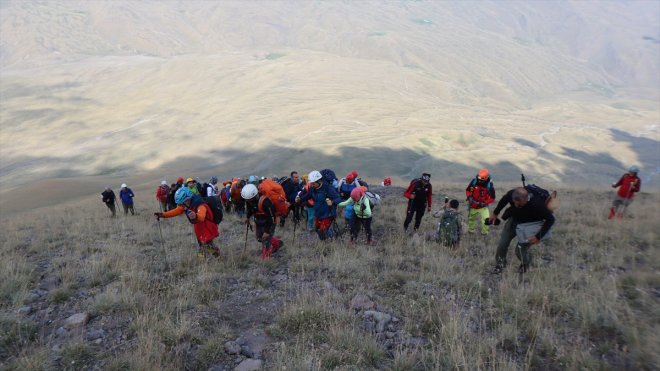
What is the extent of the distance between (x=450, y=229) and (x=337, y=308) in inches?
169

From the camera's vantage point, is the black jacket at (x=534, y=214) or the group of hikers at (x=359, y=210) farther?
the group of hikers at (x=359, y=210)

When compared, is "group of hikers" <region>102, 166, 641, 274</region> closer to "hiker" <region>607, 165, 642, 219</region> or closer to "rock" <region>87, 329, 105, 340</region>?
"hiker" <region>607, 165, 642, 219</region>

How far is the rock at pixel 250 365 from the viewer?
4.02 meters

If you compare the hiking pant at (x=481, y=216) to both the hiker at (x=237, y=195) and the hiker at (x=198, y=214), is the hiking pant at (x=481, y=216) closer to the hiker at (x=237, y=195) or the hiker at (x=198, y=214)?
the hiker at (x=198, y=214)

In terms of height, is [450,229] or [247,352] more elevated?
[450,229]

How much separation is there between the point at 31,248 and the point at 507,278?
1001 cm

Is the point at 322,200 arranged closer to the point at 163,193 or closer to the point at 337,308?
the point at 337,308

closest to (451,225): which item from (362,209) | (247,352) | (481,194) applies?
(481,194)

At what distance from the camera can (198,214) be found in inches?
280

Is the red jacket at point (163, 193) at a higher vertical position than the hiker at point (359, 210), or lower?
higher

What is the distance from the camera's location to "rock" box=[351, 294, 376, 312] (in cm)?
528

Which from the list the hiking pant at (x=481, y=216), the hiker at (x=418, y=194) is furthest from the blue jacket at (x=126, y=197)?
the hiking pant at (x=481, y=216)

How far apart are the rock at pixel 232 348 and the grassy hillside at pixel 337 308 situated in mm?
26

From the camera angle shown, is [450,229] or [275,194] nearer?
[275,194]
